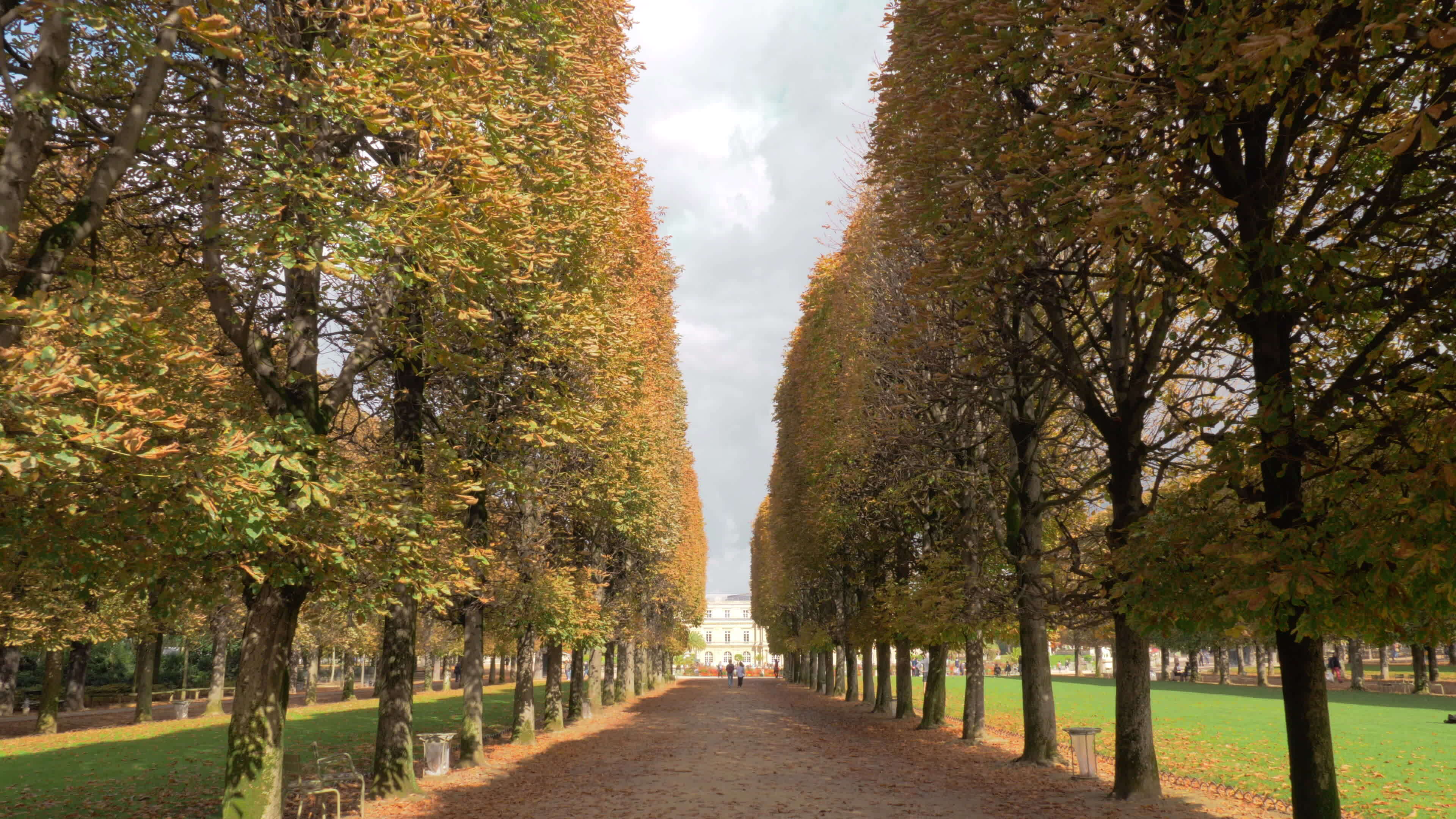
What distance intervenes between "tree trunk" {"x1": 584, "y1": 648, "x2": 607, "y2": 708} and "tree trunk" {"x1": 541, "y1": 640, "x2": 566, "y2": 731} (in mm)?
4555

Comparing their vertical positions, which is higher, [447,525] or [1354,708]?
[447,525]

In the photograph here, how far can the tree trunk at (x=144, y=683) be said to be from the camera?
3534 centimetres

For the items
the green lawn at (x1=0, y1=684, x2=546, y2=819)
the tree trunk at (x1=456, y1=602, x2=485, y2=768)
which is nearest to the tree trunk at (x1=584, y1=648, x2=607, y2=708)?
the green lawn at (x1=0, y1=684, x2=546, y2=819)

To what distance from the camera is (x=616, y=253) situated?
21.9 m

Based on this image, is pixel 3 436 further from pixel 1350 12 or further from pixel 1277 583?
pixel 1350 12

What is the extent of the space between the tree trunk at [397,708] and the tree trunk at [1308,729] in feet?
38.8

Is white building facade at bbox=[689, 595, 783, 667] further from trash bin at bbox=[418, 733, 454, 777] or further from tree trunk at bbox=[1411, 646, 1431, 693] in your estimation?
trash bin at bbox=[418, 733, 454, 777]

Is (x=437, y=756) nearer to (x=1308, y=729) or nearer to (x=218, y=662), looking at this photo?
(x=1308, y=729)

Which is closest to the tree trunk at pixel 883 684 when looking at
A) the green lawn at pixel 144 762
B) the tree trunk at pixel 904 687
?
the tree trunk at pixel 904 687

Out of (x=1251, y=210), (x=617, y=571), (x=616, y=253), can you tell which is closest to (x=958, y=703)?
(x=617, y=571)

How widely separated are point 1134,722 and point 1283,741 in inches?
583

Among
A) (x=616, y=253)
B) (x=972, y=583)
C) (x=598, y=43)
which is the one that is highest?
(x=598, y=43)

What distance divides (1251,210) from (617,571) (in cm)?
3018

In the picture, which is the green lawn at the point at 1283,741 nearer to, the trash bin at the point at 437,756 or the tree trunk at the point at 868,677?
the tree trunk at the point at 868,677
